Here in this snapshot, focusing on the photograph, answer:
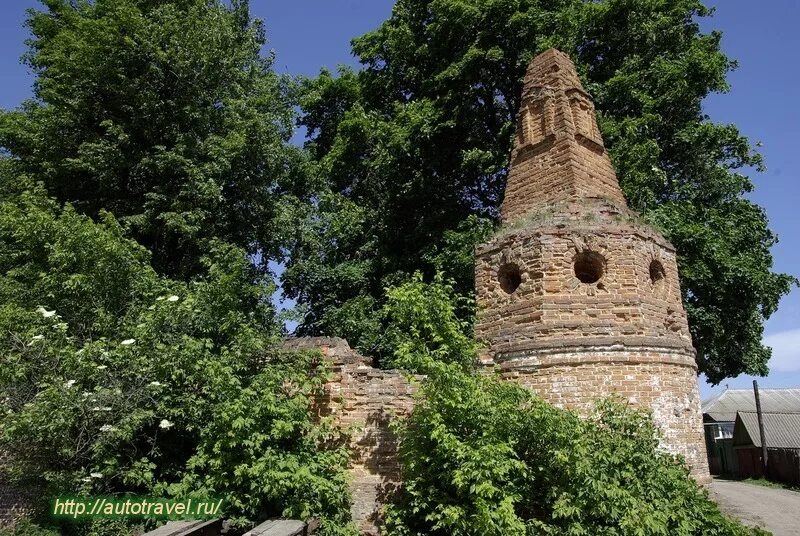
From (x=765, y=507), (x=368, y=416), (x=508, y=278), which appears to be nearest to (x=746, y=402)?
(x=765, y=507)

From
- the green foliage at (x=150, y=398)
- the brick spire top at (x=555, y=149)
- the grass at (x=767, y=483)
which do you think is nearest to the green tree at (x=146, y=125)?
the green foliage at (x=150, y=398)

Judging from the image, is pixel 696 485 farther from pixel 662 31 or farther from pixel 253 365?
pixel 662 31

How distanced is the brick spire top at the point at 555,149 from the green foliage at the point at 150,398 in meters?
4.59

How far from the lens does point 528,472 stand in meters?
6.75

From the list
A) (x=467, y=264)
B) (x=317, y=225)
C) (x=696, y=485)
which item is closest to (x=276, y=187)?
(x=317, y=225)

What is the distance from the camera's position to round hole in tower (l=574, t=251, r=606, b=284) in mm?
8508

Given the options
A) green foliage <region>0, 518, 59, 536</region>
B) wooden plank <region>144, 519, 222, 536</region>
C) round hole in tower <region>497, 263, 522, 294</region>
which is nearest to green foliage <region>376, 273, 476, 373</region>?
round hole in tower <region>497, 263, 522, 294</region>

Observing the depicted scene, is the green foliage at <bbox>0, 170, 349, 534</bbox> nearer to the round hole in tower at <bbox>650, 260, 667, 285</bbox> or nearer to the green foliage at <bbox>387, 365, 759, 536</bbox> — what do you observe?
the green foliage at <bbox>387, 365, 759, 536</bbox>

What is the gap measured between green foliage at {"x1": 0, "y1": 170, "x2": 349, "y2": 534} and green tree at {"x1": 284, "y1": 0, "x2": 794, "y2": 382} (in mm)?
6173

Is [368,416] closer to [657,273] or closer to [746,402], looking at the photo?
[657,273]

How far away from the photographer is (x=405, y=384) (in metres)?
8.12

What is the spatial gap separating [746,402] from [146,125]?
3480 cm

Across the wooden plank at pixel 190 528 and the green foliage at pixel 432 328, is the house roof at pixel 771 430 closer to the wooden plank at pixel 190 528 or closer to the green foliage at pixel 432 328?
the green foliage at pixel 432 328

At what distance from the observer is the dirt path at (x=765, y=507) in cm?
954
